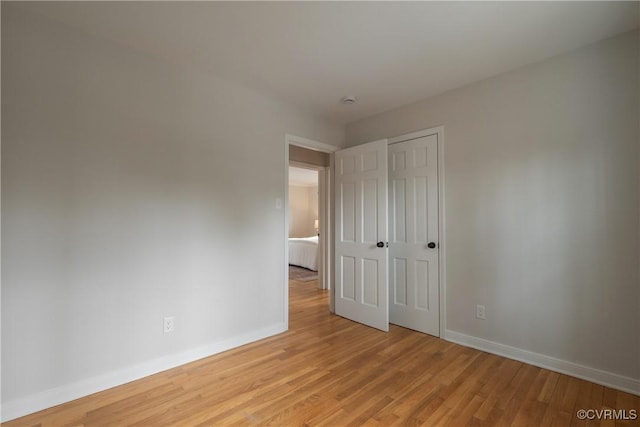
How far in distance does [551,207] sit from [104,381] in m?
3.61

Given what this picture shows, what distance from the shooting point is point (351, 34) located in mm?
2033

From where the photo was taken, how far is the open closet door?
10.4ft

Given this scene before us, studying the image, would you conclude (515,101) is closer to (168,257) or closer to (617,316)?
(617,316)

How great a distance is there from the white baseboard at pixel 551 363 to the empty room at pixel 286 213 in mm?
13

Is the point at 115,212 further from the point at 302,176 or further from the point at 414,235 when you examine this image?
the point at 302,176

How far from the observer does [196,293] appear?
2.52 metres

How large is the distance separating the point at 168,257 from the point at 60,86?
4.52 ft

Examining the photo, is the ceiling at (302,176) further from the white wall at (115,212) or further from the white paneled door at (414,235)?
the white wall at (115,212)

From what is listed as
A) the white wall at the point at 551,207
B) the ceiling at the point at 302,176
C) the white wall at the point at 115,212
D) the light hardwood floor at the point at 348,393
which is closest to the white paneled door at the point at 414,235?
Answer: the white wall at the point at 551,207

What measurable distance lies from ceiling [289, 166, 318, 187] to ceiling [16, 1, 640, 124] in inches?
184

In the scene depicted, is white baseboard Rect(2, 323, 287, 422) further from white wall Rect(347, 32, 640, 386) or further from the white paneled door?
white wall Rect(347, 32, 640, 386)

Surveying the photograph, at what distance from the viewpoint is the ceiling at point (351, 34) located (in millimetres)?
1796

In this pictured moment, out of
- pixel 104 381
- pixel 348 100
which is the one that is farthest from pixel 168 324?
pixel 348 100

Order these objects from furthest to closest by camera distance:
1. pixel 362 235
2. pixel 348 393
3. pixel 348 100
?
1. pixel 362 235
2. pixel 348 100
3. pixel 348 393
